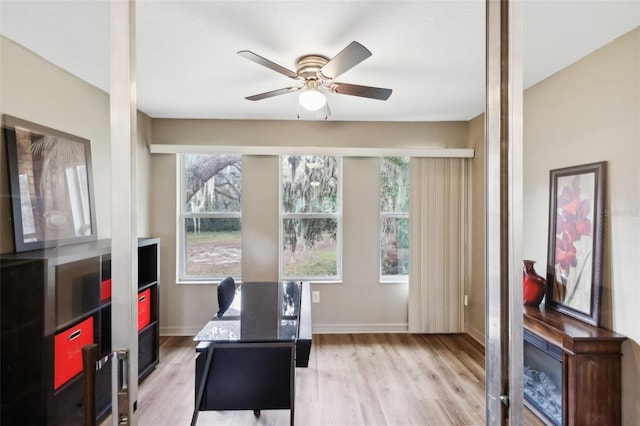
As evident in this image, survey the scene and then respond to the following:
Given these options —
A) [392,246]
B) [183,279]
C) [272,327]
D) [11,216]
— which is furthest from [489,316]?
[183,279]

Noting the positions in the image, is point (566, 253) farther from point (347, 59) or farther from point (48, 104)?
point (48, 104)

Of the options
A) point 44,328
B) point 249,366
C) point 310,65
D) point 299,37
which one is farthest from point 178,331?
point 299,37

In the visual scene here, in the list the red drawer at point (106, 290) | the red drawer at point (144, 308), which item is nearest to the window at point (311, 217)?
the red drawer at point (144, 308)

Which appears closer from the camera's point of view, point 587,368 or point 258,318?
point 587,368

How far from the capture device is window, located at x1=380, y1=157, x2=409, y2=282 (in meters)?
3.55

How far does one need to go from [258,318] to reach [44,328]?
1074 millimetres

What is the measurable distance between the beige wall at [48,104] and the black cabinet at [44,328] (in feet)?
0.44

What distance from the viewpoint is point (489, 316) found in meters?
0.98

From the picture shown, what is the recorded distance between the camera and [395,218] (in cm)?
358

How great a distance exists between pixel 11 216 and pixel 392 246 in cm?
322

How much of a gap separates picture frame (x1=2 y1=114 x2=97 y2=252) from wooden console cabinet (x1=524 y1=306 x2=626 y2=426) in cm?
200

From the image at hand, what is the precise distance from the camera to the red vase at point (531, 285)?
0.99 metres

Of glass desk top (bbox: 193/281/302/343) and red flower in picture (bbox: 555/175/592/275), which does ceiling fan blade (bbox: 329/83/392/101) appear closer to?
red flower in picture (bbox: 555/175/592/275)

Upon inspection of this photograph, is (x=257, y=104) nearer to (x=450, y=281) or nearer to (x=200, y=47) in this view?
(x=200, y=47)
